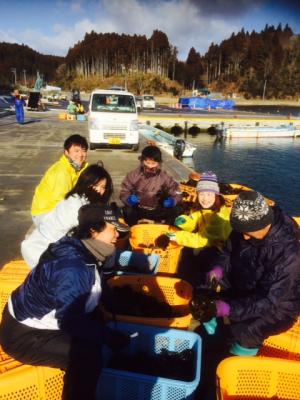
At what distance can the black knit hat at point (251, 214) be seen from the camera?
273cm

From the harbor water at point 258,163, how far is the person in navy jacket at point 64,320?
15058 mm

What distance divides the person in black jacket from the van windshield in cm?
1333

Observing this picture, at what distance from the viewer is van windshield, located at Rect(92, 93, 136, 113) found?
607 inches

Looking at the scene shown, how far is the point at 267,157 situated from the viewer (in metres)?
28.5

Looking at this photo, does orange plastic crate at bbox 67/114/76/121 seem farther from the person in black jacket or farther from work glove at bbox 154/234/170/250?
the person in black jacket

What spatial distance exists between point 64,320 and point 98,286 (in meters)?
0.31

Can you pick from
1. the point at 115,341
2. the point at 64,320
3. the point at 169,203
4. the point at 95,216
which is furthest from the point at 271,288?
the point at 169,203

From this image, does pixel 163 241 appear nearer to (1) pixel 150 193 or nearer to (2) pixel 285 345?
(1) pixel 150 193

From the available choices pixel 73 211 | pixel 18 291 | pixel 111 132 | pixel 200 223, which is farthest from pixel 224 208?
pixel 111 132

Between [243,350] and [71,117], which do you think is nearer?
[243,350]

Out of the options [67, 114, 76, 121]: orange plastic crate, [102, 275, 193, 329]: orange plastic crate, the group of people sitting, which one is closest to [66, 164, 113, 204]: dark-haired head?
the group of people sitting

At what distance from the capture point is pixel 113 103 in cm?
1559

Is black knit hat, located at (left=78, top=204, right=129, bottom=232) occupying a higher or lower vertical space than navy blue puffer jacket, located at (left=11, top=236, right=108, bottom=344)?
higher

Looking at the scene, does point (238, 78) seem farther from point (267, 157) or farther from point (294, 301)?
point (294, 301)
